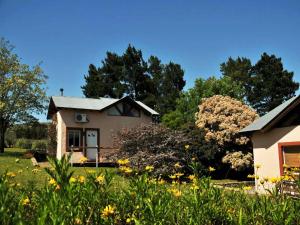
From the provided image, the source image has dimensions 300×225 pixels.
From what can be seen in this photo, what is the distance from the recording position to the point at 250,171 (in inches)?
→ 883

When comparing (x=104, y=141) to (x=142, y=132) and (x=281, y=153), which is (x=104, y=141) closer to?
(x=142, y=132)

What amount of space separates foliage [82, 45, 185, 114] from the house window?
74.8 ft

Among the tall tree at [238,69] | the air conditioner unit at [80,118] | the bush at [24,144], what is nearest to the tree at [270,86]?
the tall tree at [238,69]

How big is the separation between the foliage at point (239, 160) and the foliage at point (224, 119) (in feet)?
2.70

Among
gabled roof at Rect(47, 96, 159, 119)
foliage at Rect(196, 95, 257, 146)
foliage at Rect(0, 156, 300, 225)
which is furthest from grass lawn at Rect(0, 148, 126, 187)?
foliage at Rect(196, 95, 257, 146)

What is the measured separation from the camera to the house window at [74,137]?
25547mm

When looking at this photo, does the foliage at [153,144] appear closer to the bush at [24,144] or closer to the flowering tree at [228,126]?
the flowering tree at [228,126]

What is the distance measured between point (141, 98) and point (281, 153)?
34.3 m

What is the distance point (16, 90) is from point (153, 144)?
1502 centimetres

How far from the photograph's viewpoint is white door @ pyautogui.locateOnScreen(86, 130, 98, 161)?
26031 millimetres

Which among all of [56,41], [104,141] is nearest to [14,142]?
[104,141]

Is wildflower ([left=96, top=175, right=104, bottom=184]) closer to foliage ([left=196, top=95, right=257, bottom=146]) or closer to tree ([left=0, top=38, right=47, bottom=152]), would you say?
foliage ([left=196, top=95, right=257, bottom=146])

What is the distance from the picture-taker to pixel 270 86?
47.5 m

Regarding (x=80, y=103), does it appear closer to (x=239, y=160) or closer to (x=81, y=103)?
(x=81, y=103)
